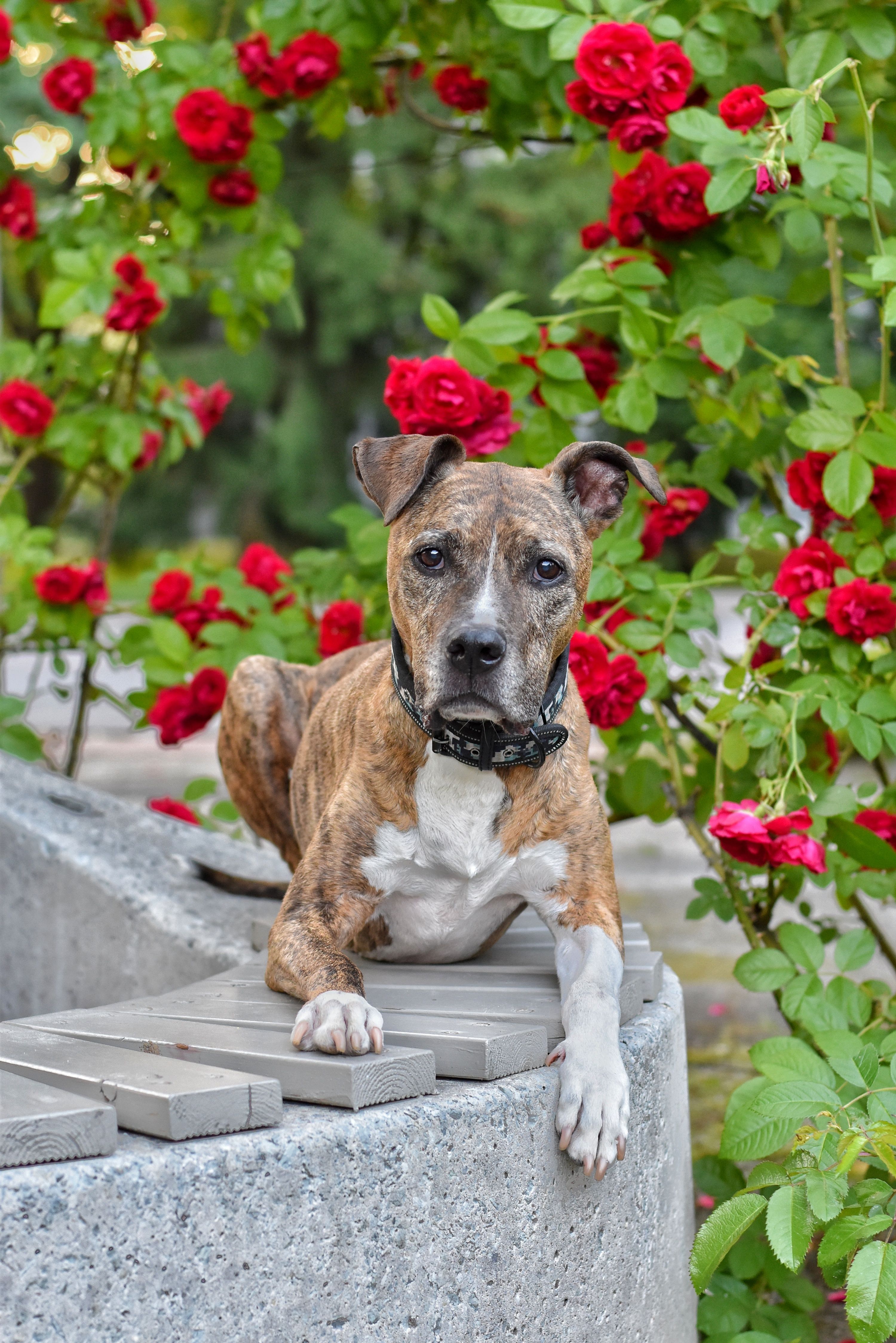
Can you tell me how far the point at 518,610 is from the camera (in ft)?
7.67

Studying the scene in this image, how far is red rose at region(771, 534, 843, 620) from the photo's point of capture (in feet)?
9.84

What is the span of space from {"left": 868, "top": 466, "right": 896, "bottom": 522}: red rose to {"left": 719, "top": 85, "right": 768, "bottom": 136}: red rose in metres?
0.79

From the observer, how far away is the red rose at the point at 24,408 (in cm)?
450

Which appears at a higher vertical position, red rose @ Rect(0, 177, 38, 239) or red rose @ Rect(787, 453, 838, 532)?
red rose @ Rect(0, 177, 38, 239)

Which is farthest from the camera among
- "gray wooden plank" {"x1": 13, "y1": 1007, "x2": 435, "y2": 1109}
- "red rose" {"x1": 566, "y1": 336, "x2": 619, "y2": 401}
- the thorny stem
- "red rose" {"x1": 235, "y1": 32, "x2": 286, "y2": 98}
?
"red rose" {"x1": 235, "y1": 32, "x2": 286, "y2": 98}

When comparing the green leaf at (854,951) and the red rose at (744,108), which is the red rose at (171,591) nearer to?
the red rose at (744,108)

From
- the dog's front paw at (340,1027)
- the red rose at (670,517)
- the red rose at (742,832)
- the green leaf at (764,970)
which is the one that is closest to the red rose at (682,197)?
the red rose at (670,517)

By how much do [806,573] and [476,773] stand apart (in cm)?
99

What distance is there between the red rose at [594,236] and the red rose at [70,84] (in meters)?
1.83

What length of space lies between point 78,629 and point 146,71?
1.82 meters

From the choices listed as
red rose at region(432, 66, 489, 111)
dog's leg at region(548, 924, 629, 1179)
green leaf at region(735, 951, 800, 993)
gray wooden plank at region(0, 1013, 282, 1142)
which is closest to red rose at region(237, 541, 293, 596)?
red rose at region(432, 66, 489, 111)

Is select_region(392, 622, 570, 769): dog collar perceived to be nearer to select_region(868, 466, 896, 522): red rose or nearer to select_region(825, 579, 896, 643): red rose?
select_region(825, 579, 896, 643): red rose

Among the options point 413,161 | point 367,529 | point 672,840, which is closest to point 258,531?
point 672,840

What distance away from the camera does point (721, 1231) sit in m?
2.26
